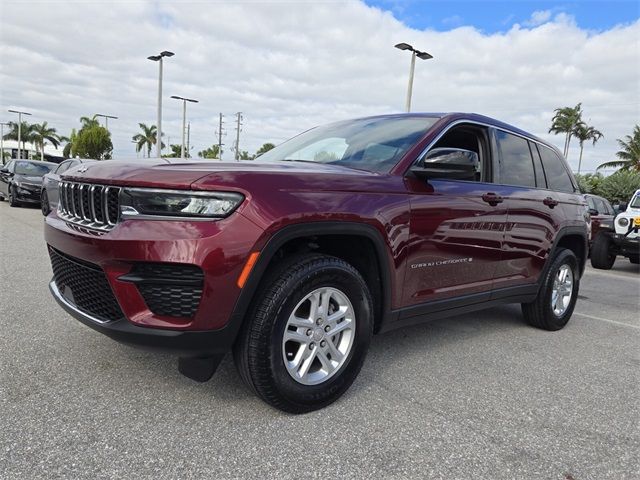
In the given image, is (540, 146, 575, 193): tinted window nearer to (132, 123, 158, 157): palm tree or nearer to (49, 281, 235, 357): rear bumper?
(49, 281, 235, 357): rear bumper

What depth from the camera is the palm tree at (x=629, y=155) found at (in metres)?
45.5

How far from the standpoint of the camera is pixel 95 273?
2473 mm

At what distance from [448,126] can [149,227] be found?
7.12 feet

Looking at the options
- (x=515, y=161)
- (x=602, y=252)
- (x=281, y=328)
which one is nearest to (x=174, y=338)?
(x=281, y=328)

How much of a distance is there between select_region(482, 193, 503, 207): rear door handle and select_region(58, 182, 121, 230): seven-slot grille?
2463mm

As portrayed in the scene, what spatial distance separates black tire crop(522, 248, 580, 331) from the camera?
181 inches

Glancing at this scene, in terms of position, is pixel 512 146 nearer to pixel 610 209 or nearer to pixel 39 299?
pixel 39 299

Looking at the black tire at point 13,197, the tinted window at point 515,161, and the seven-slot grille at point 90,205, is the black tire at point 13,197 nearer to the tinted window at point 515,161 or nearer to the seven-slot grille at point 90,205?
the seven-slot grille at point 90,205

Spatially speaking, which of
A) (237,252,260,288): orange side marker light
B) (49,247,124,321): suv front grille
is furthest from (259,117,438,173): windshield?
(49,247,124,321): suv front grille

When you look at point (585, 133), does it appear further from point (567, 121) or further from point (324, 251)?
point (324, 251)

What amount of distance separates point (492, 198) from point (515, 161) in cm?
73

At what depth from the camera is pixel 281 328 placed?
2498 millimetres

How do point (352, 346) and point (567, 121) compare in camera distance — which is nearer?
point (352, 346)

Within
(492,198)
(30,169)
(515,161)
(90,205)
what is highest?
(515,161)
